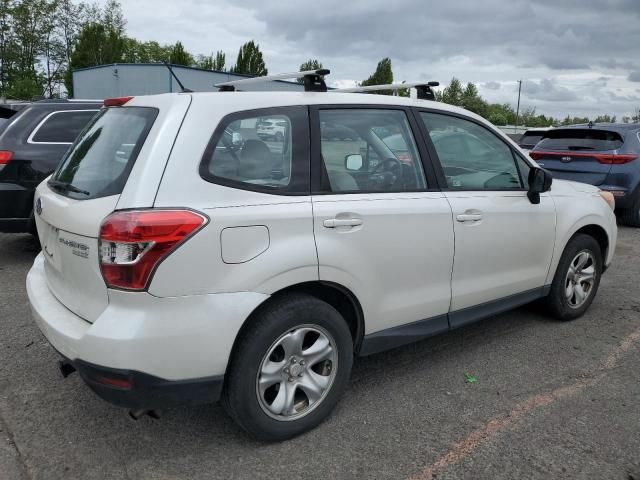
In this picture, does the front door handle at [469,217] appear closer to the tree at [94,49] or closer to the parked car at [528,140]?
the parked car at [528,140]

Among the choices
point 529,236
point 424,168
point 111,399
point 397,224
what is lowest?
point 111,399

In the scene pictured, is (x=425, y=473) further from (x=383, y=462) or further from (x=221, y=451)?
(x=221, y=451)

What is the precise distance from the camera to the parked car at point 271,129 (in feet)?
9.02

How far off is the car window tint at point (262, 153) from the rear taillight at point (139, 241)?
286 millimetres

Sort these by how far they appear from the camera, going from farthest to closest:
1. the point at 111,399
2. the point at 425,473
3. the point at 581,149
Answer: the point at 581,149 < the point at 425,473 < the point at 111,399

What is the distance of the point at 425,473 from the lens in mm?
2582

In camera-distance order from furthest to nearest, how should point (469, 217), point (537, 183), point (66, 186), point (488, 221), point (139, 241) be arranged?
point (537, 183) → point (488, 221) → point (469, 217) → point (66, 186) → point (139, 241)

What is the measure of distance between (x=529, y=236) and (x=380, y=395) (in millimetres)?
1538

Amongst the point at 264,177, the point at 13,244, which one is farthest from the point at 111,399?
the point at 13,244

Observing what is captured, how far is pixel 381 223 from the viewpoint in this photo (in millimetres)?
2959

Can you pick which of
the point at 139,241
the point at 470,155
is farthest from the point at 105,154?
the point at 470,155

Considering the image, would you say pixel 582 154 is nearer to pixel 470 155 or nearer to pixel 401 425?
pixel 470 155

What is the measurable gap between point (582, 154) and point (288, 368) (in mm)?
7387

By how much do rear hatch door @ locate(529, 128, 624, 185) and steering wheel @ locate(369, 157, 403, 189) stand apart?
631cm
